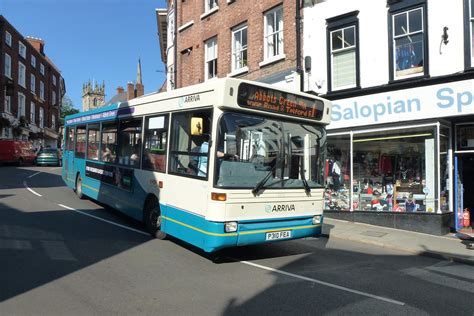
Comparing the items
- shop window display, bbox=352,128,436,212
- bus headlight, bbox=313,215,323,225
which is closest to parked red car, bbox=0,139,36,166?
shop window display, bbox=352,128,436,212

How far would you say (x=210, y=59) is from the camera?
2019 centimetres

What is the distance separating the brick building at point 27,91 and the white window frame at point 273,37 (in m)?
29.4

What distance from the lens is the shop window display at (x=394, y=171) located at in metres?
12.0

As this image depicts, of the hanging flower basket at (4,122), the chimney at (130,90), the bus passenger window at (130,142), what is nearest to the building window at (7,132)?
the hanging flower basket at (4,122)

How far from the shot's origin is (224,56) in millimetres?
18875

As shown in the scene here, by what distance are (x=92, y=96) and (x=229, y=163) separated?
110 m

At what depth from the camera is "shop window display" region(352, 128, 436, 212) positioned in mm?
12023

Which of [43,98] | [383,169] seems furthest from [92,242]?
[43,98]

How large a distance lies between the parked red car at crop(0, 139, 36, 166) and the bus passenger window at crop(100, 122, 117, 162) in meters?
24.9

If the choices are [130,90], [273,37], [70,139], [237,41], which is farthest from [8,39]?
[273,37]

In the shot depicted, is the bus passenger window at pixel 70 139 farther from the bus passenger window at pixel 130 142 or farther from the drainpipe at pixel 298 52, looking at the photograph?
the drainpipe at pixel 298 52

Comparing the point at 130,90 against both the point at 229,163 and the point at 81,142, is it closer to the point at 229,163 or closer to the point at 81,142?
the point at 81,142

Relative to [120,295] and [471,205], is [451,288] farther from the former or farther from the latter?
[471,205]

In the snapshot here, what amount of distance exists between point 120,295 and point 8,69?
42619 mm
